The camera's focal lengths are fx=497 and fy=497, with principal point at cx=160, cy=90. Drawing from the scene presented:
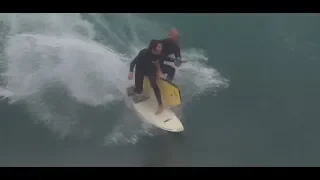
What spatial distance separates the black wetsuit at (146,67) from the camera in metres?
11.1

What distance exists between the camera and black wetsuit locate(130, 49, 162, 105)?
11.1 m

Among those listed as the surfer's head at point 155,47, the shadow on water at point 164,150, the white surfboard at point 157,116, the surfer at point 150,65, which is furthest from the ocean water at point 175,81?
the surfer's head at point 155,47

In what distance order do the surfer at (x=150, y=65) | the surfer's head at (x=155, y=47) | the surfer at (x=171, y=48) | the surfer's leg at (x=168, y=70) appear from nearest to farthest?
the surfer's head at (x=155, y=47)
the surfer at (x=150, y=65)
the surfer at (x=171, y=48)
the surfer's leg at (x=168, y=70)

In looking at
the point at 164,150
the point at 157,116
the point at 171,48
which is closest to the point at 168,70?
the point at 171,48

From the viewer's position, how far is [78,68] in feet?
43.0

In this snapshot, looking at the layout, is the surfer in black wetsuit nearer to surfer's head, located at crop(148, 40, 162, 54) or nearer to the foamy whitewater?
surfer's head, located at crop(148, 40, 162, 54)

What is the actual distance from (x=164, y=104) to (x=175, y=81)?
145cm

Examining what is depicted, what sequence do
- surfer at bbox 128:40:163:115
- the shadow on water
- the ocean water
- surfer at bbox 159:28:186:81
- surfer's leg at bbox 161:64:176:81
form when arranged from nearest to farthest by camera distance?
the shadow on water < the ocean water < surfer at bbox 128:40:163:115 < surfer at bbox 159:28:186:81 < surfer's leg at bbox 161:64:176:81

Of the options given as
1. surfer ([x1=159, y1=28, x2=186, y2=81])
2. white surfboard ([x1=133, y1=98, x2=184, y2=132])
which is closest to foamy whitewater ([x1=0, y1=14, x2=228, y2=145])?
white surfboard ([x1=133, y1=98, x2=184, y2=132])

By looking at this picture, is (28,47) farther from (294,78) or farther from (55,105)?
(294,78)

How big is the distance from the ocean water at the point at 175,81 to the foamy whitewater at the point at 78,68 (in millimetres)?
29

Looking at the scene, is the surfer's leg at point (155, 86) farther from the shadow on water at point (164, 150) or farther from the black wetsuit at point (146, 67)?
the shadow on water at point (164, 150)

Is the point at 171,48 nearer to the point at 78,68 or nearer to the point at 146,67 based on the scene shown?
the point at 146,67

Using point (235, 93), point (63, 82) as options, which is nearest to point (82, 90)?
point (63, 82)
